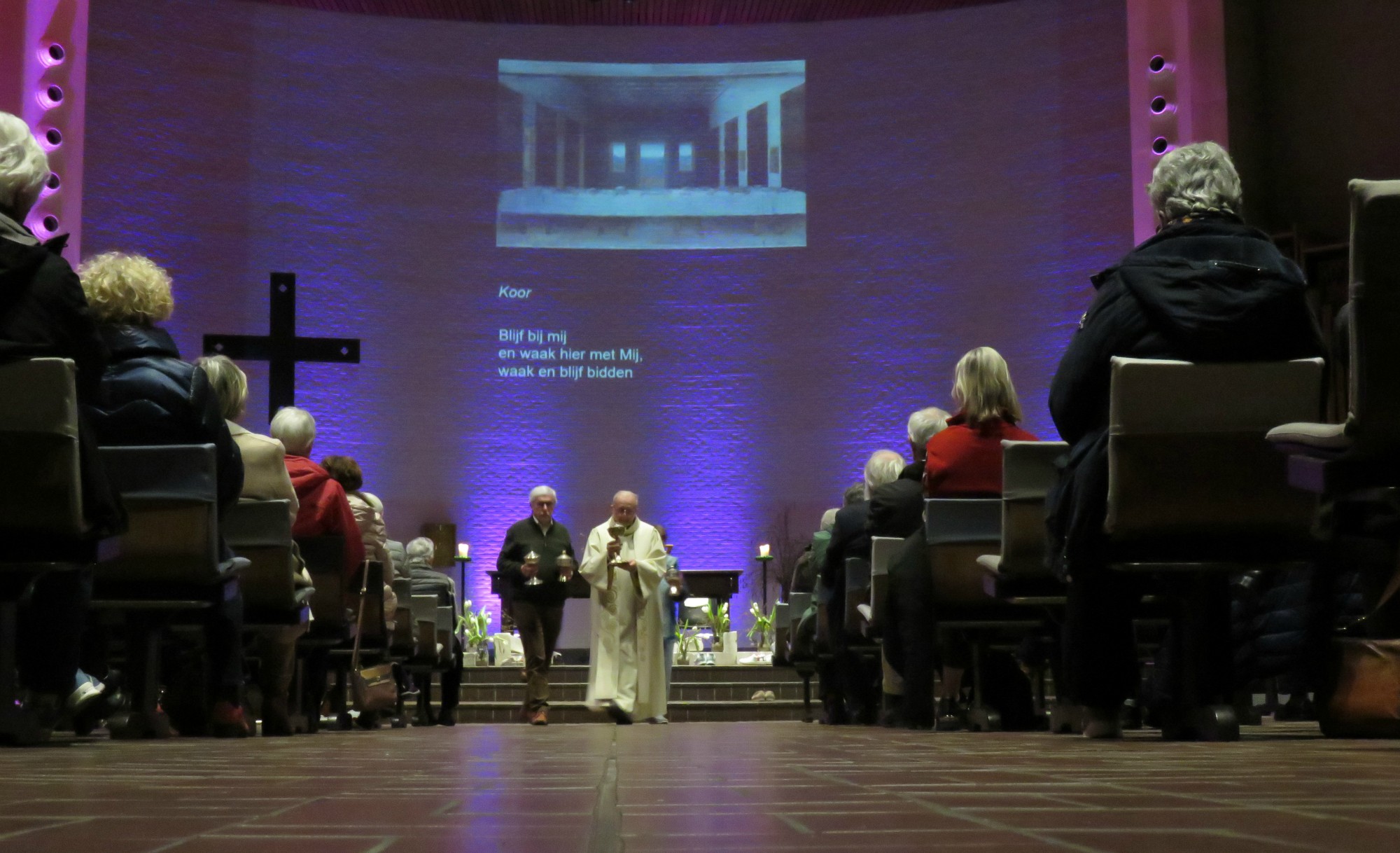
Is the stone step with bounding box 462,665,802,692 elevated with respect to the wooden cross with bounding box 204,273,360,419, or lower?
lower

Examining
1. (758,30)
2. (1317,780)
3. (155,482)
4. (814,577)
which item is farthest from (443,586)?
(758,30)

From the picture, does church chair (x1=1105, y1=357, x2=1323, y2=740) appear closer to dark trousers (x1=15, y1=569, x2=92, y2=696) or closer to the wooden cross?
dark trousers (x1=15, y1=569, x2=92, y2=696)

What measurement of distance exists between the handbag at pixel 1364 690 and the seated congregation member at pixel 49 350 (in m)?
2.46

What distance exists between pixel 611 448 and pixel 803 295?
2351 millimetres

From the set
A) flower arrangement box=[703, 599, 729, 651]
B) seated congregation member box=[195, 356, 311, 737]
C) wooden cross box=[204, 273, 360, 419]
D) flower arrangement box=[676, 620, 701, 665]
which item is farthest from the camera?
flower arrangement box=[703, 599, 729, 651]

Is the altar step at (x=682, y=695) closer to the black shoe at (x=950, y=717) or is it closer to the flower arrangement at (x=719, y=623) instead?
the flower arrangement at (x=719, y=623)

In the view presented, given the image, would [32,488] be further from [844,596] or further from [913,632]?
[844,596]

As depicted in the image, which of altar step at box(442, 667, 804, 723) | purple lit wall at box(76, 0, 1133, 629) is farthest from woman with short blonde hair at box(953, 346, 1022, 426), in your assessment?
purple lit wall at box(76, 0, 1133, 629)

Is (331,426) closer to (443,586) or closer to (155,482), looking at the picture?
(443,586)

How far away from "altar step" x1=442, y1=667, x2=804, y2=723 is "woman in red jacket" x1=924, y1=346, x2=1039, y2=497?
540 centimetres

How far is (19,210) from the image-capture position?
3369 mm

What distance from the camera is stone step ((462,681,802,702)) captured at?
10.4m

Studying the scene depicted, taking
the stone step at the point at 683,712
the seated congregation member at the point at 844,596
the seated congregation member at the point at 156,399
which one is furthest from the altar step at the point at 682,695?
the seated congregation member at the point at 156,399

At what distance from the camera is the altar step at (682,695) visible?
10.2 m
